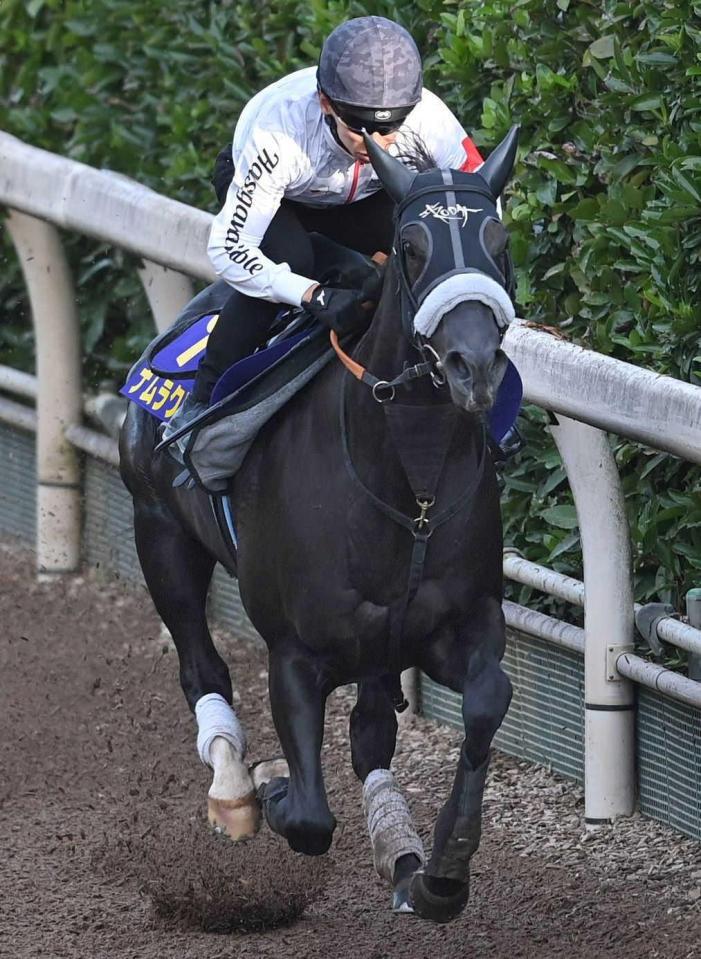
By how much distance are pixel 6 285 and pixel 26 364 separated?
40cm

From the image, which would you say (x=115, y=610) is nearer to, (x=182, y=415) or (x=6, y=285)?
(x=6, y=285)

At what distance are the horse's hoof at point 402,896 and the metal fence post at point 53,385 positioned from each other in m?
3.86

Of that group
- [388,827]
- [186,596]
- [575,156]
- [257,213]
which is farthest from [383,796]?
[575,156]

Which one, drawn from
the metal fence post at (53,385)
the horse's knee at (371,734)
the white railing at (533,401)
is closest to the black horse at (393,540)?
the horse's knee at (371,734)

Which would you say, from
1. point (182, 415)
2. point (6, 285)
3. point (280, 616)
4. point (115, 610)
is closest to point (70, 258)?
point (6, 285)

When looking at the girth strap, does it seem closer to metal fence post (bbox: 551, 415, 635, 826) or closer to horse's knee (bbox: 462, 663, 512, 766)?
horse's knee (bbox: 462, 663, 512, 766)

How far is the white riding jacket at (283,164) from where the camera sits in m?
5.01

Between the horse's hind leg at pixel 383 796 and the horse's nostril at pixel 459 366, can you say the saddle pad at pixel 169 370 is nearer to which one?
the horse's hind leg at pixel 383 796

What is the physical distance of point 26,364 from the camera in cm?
952

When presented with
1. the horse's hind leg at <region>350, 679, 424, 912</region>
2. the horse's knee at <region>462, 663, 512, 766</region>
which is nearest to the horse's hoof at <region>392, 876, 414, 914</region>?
the horse's hind leg at <region>350, 679, 424, 912</region>

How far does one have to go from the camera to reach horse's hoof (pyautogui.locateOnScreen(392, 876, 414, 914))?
5.04 metres

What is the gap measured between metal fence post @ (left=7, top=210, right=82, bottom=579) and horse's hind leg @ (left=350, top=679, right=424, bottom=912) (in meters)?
3.34

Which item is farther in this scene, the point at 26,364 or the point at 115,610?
the point at 26,364

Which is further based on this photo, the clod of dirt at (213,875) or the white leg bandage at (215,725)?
the white leg bandage at (215,725)
